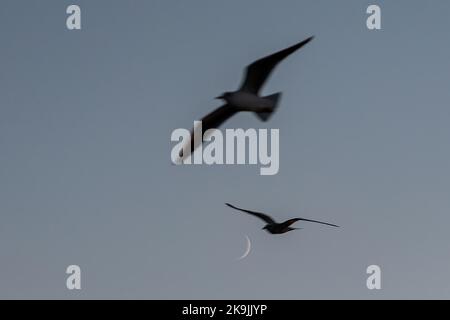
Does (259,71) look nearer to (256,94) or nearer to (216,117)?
(256,94)

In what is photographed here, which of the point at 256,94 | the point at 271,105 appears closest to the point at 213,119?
the point at 256,94

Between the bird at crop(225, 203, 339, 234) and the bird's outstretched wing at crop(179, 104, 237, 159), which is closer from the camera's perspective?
the bird's outstretched wing at crop(179, 104, 237, 159)

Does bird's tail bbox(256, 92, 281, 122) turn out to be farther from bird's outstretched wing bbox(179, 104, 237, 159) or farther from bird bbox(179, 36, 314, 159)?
bird's outstretched wing bbox(179, 104, 237, 159)

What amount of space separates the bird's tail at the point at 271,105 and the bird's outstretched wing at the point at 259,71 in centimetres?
15

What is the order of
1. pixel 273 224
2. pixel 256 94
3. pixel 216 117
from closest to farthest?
pixel 256 94, pixel 216 117, pixel 273 224

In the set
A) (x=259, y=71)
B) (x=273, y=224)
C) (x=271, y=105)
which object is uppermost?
(x=259, y=71)

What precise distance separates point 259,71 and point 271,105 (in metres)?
0.33

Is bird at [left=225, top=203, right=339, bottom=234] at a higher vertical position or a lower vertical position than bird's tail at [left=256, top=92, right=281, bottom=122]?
lower

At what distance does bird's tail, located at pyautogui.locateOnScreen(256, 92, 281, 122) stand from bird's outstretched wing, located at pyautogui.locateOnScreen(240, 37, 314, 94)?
153 millimetres

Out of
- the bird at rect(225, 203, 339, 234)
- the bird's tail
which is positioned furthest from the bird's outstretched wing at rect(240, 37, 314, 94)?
the bird at rect(225, 203, 339, 234)

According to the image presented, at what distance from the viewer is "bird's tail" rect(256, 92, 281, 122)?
947 cm

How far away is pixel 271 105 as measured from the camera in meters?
9.52
